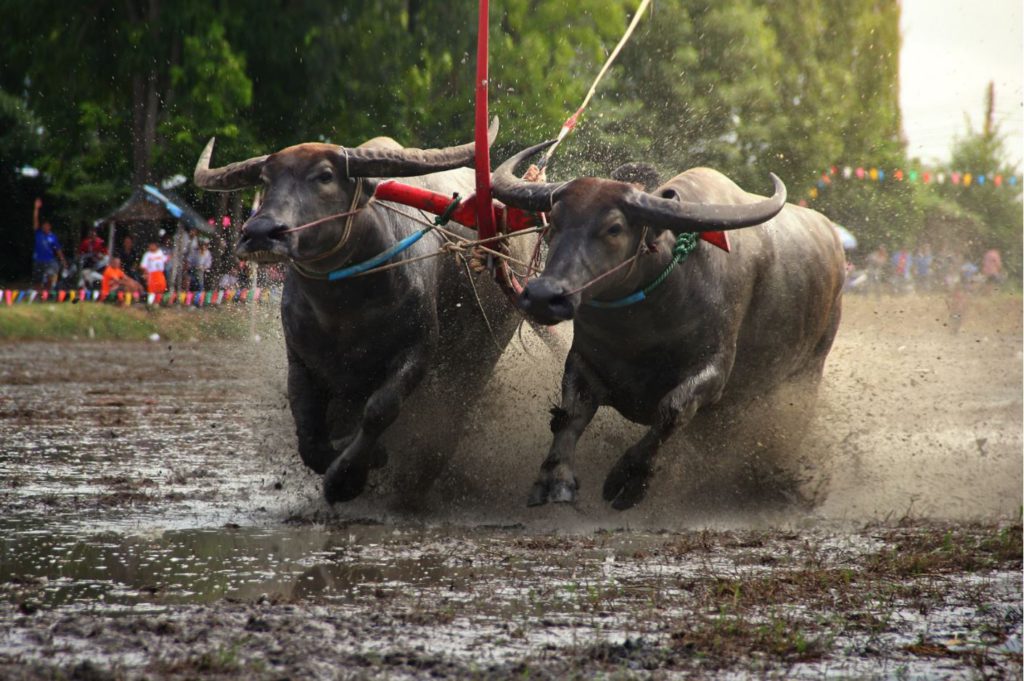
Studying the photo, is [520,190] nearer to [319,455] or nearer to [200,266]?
[319,455]

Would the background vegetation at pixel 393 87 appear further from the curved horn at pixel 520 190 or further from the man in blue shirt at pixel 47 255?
the curved horn at pixel 520 190

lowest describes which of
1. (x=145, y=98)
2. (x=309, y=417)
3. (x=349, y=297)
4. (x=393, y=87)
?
(x=309, y=417)

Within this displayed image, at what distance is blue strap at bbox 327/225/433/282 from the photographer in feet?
23.9

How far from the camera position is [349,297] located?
741cm

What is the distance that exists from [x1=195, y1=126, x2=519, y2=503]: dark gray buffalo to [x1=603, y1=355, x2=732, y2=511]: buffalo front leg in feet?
3.70

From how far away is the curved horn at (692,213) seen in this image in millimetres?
6707

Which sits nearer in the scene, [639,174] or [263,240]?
[263,240]

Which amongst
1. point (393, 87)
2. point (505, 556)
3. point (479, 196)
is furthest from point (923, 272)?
point (505, 556)

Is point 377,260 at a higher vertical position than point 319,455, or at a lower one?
higher

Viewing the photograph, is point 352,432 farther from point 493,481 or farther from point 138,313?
point 138,313

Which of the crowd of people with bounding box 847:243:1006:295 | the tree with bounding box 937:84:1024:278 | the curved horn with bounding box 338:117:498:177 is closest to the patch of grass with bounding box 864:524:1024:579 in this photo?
the curved horn with bounding box 338:117:498:177

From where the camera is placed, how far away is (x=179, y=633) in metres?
4.66

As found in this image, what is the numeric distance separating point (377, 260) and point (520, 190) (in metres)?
0.81

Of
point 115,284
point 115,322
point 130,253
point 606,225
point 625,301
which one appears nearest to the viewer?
point 606,225
